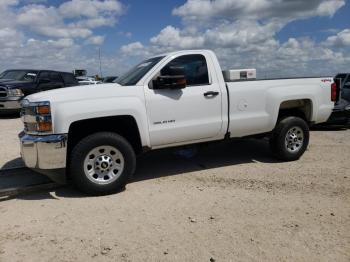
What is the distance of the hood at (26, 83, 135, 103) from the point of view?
194 inches

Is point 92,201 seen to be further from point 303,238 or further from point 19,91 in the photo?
point 19,91

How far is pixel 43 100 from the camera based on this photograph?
4852mm

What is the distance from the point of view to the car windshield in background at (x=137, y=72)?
5602 millimetres

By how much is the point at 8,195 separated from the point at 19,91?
9633 millimetres

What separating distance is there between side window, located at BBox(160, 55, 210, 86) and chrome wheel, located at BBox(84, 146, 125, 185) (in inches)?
61.7

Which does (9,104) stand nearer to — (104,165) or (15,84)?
(15,84)

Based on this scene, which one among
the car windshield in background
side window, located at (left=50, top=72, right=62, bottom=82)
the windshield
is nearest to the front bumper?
the windshield

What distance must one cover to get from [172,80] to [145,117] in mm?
651

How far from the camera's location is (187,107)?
18.5 ft

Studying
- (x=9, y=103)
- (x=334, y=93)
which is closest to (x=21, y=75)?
(x=9, y=103)

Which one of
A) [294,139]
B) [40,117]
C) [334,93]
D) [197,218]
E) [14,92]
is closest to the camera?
[197,218]

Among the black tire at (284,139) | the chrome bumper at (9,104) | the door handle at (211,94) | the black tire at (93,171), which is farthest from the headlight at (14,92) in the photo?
the black tire at (284,139)

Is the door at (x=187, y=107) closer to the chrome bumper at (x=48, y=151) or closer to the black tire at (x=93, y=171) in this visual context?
the black tire at (x=93, y=171)

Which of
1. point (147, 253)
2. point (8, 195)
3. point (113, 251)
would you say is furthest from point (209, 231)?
point (8, 195)
